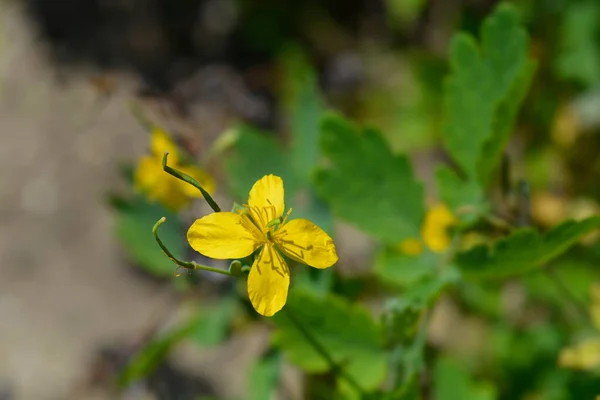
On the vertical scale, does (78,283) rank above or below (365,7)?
below

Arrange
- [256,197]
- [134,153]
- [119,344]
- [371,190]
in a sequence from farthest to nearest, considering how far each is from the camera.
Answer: [134,153] < [119,344] < [371,190] < [256,197]

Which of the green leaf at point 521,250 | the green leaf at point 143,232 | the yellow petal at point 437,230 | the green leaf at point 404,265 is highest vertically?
the green leaf at point 143,232

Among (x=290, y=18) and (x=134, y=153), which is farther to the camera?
(x=290, y=18)

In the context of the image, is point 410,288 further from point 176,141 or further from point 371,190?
point 176,141

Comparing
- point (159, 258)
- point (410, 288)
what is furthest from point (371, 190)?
point (159, 258)

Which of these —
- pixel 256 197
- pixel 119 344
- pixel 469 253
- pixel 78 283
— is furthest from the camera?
pixel 78 283

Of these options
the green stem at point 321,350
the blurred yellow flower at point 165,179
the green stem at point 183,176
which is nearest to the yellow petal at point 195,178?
the blurred yellow flower at point 165,179

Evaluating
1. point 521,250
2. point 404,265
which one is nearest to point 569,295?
point 404,265

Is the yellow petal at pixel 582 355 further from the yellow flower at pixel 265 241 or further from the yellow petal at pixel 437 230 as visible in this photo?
the yellow flower at pixel 265 241

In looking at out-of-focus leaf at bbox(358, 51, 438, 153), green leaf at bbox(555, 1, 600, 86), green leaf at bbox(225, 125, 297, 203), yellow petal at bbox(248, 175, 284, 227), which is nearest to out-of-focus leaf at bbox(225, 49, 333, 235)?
green leaf at bbox(225, 125, 297, 203)
